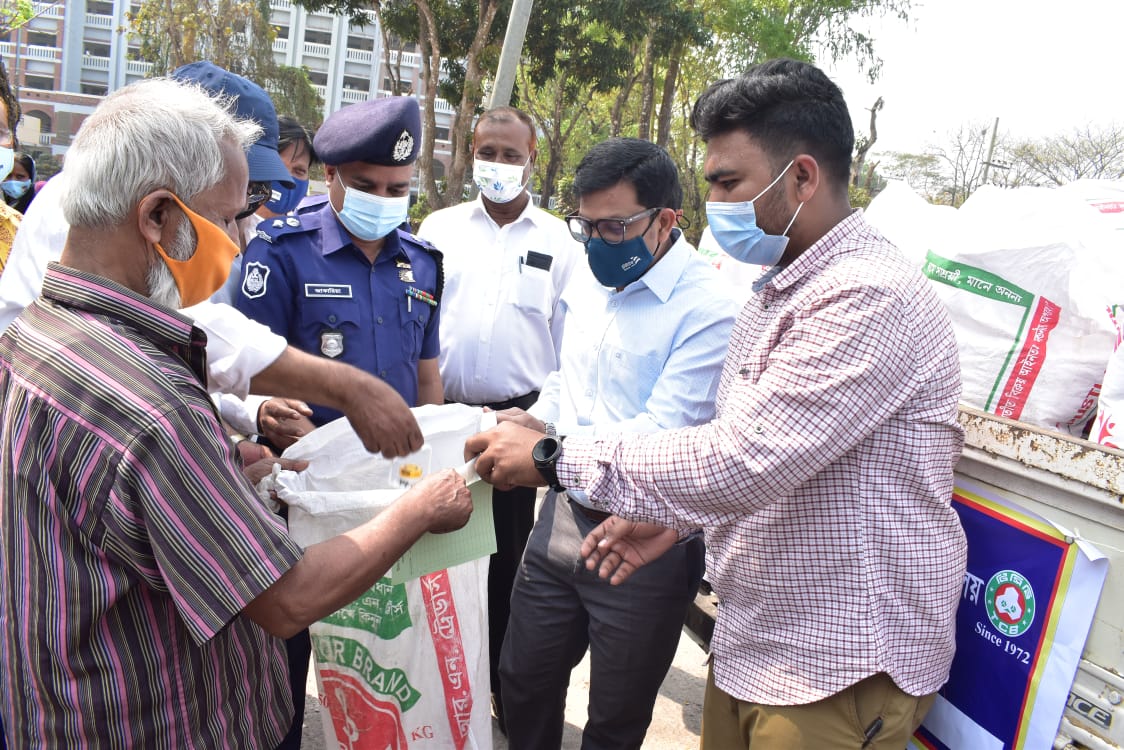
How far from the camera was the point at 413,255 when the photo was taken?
8.95ft

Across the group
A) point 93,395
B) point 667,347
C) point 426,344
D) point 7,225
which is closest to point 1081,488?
point 667,347

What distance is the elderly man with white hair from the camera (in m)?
Answer: 1.20

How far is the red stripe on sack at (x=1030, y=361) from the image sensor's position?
5.89 ft

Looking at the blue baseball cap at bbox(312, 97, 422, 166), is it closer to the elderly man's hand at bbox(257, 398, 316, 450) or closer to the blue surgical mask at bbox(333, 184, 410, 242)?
the blue surgical mask at bbox(333, 184, 410, 242)

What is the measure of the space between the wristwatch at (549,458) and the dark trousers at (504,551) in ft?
4.47

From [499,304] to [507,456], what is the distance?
1.65 meters

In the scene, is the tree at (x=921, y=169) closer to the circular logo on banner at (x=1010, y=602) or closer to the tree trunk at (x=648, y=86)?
the tree trunk at (x=648, y=86)

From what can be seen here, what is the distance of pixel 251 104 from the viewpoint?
259 centimetres

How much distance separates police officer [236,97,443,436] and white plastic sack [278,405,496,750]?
0.52m

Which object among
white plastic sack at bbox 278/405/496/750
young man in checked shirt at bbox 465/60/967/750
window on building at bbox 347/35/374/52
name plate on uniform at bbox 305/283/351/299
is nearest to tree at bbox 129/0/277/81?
name plate on uniform at bbox 305/283/351/299

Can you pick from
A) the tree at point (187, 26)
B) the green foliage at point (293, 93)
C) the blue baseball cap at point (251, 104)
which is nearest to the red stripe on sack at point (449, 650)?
the blue baseball cap at point (251, 104)

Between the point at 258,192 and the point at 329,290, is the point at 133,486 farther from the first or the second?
the point at 258,192

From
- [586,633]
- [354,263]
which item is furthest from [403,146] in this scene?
[586,633]

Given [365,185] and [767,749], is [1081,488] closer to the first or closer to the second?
[767,749]
